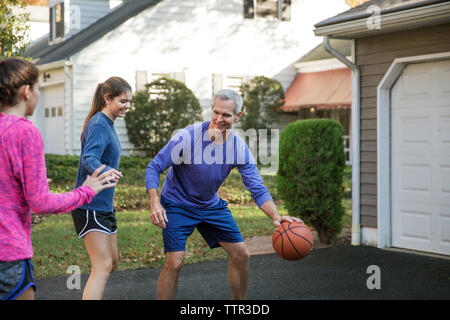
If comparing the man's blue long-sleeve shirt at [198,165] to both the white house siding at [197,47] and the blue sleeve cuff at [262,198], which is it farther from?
the white house siding at [197,47]

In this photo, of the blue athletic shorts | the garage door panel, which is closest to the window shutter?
the garage door panel

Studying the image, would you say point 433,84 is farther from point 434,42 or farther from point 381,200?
point 381,200

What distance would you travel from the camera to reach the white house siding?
18297mm

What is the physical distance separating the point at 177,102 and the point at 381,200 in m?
10.4

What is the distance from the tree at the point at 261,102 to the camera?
20.2 metres

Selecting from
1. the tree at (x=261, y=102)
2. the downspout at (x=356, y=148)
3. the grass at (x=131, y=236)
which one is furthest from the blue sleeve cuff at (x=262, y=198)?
the tree at (x=261, y=102)

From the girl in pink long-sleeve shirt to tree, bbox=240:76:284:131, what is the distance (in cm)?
1701

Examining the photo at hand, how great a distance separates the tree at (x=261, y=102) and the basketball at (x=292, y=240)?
588 inches

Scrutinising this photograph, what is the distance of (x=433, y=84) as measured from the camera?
28.0 feet

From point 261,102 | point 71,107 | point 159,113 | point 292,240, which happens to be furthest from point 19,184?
point 261,102

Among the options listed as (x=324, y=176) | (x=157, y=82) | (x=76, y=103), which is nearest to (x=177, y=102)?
(x=157, y=82)

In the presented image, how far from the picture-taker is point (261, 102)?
803 inches

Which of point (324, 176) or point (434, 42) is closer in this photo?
point (434, 42)

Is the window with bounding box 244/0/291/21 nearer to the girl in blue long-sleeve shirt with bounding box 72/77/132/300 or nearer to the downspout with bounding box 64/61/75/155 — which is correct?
the downspout with bounding box 64/61/75/155
